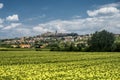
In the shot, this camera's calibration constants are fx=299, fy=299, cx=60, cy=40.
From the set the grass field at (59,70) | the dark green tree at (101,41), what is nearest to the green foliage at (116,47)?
the dark green tree at (101,41)

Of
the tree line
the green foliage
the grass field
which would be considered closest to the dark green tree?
the tree line

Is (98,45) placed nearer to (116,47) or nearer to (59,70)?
(116,47)

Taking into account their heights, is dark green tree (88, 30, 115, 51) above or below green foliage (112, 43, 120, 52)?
above

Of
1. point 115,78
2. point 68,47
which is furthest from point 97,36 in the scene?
point 115,78

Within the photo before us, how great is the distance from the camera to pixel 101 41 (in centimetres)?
13925

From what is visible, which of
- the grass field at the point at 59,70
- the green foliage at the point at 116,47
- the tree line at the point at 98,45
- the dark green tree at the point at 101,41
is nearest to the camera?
the grass field at the point at 59,70

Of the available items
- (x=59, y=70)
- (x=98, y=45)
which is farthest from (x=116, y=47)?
(x=59, y=70)

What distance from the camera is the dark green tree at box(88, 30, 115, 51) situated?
13468 cm

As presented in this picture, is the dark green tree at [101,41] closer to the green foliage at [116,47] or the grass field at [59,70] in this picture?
the green foliage at [116,47]

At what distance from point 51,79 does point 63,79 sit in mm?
981

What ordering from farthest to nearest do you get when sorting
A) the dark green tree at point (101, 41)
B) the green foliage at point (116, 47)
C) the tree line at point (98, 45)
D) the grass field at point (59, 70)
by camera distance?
the dark green tree at point (101, 41), the tree line at point (98, 45), the green foliage at point (116, 47), the grass field at point (59, 70)

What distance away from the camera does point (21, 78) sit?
2480 centimetres

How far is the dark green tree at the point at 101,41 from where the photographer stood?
134675mm

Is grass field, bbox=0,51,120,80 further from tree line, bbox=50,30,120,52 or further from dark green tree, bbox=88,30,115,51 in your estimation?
dark green tree, bbox=88,30,115,51
